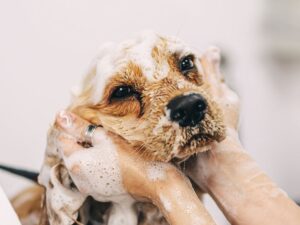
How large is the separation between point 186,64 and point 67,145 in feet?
0.70

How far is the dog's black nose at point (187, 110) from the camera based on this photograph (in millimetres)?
642

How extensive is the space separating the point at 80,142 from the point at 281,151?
1439 mm

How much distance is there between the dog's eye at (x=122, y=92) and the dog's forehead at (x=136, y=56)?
19mm

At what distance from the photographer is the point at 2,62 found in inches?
46.6

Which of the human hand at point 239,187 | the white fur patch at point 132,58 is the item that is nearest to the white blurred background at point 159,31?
the human hand at point 239,187

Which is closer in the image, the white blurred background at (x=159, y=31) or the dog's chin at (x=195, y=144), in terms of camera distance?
the dog's chin at (x=195, y=144)

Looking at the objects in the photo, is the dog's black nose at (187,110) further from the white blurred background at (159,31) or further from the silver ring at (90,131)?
the white blurred background at (159,31)

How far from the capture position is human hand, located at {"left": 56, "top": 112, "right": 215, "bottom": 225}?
2.25ft

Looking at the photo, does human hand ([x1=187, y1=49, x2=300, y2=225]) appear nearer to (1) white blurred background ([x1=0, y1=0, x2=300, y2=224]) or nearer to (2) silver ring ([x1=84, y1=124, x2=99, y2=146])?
(2) silver ring ([x1=84, y1=124, x2=99, y2=146])

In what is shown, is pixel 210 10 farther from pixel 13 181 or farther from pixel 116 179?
pixel 116 179

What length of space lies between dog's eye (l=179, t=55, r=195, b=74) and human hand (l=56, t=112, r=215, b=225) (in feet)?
0.45

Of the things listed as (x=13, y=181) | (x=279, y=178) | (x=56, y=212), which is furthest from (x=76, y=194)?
(x=279, y=178)

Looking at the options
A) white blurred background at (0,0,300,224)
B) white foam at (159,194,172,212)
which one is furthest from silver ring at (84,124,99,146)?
white blurred background at (0,0,300,224)

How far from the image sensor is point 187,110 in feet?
2.10
